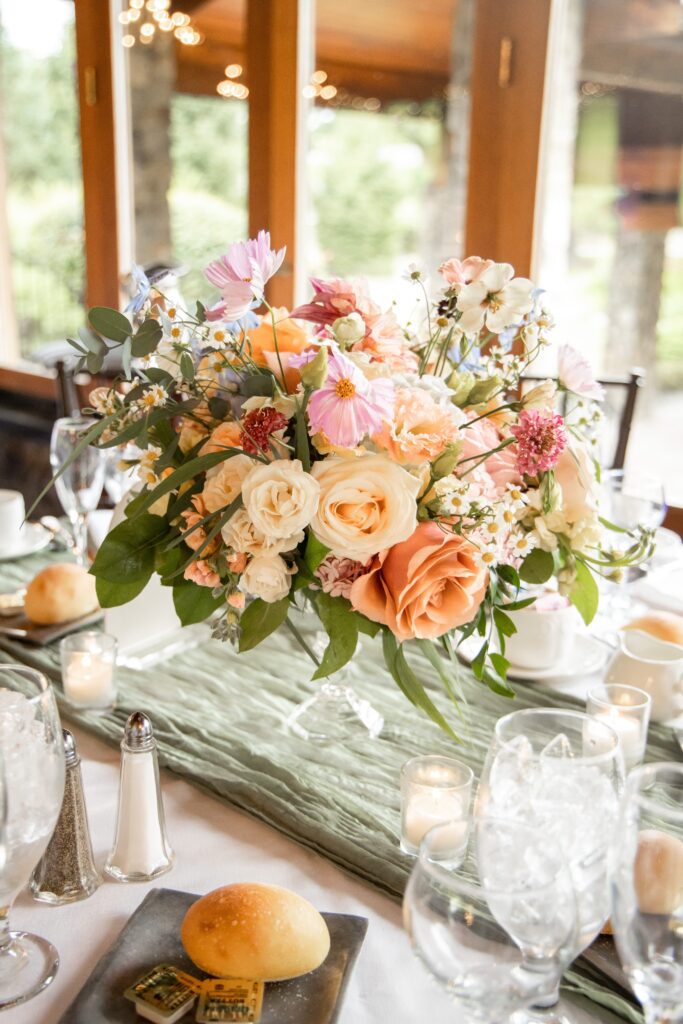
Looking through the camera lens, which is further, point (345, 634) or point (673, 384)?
point (673, 384)

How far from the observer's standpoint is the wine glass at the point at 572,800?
1.89ft

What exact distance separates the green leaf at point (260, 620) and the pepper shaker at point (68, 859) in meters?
0.18

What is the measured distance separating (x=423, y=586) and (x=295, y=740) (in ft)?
1.07

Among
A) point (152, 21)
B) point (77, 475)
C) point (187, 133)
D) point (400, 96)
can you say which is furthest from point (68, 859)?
point (400, 96)

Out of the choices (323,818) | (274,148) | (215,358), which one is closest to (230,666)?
(323,818)

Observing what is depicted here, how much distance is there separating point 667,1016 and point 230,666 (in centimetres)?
74

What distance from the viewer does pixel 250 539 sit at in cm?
81

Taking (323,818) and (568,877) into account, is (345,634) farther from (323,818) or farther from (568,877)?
(568,877)

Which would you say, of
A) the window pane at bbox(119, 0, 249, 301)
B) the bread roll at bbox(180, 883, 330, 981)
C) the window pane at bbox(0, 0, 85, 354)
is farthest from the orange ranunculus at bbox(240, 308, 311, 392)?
the window pane at bbox(0, 0, 85, 354)

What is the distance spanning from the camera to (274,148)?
2984 mm

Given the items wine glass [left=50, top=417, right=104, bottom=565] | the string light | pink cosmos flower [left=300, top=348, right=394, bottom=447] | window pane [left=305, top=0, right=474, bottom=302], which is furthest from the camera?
the string light

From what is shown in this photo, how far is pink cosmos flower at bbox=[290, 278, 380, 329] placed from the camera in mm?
920

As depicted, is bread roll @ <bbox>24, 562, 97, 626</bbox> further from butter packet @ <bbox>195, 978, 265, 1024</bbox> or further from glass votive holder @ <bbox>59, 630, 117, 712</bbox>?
butter packet @ <bbox>195, 978, 265, 1024</bbox>

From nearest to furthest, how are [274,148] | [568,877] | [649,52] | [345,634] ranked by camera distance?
1. [568,877]
2. [345,634]
3. [649,52]
4. [274,148]
